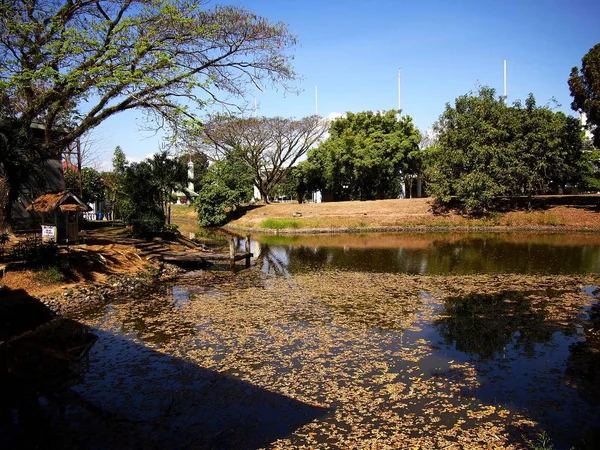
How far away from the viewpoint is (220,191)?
4203 cm

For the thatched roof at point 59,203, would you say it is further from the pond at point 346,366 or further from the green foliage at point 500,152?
the green foliage at point 500,152

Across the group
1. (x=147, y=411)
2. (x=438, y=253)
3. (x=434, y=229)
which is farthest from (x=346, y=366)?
(x=434, y=229)

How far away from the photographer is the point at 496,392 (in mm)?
6531

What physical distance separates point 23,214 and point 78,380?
1871 centimetres

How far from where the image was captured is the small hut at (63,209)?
54.3ft

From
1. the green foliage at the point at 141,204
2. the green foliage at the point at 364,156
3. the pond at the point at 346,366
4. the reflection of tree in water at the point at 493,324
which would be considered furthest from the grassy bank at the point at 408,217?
the reflection of tree in water at the point at 493,324

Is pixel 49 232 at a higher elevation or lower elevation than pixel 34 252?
higher

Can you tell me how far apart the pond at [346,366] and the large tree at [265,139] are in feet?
101

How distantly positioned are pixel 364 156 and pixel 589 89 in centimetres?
1736

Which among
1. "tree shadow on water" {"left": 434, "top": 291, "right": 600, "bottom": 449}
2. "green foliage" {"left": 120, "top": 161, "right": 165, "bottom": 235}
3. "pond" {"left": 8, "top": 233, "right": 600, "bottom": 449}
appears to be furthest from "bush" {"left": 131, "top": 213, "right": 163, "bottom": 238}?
"tree shadow on water" {"left": 434, "top": 291, "right": 600, "bottom": 449}

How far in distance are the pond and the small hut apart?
4866 mm

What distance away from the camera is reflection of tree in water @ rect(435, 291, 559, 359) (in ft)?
28.4

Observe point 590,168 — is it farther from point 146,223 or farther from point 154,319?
point 154,319

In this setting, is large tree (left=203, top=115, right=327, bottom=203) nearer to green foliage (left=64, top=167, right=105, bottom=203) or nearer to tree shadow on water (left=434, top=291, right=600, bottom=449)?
green foliage (left=64, top=167, right=105, bottom=203)
